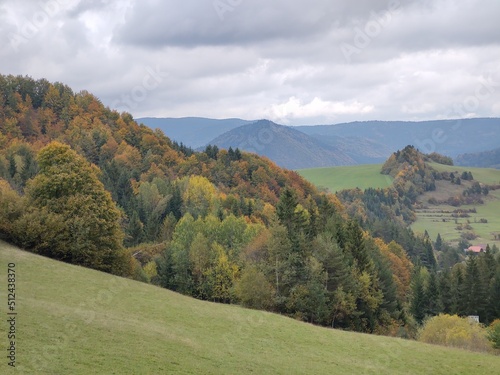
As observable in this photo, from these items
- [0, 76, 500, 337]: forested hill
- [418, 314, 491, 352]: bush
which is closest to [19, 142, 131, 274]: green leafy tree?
[0, 76, 500, 337]: forested hill

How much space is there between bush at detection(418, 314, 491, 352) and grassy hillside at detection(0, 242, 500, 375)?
12014 millimetres

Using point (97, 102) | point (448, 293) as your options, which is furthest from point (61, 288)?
point (97, 102)

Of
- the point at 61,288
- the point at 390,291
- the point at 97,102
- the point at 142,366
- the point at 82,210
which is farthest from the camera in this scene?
the point at 97,102

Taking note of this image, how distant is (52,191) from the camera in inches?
2055

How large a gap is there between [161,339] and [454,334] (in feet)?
112

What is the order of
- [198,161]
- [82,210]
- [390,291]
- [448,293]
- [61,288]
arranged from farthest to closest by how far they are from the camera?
[198,161]
[448,293]
[390,291]
[82,210]
[61,288]

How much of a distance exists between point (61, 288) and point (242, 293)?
73.9ft

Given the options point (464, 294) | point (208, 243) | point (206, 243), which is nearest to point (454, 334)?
point (464, 294)

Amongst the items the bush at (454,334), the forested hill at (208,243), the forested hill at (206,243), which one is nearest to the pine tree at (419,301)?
the forested hill at (208,243)

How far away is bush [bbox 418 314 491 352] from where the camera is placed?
48156mm

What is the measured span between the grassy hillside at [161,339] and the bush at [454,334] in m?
12.0

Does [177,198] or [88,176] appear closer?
[88,176]

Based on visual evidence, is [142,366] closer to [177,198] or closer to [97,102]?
[177,198]

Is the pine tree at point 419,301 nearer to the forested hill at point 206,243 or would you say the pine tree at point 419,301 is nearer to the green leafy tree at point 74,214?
the forested hill at point 206,243
